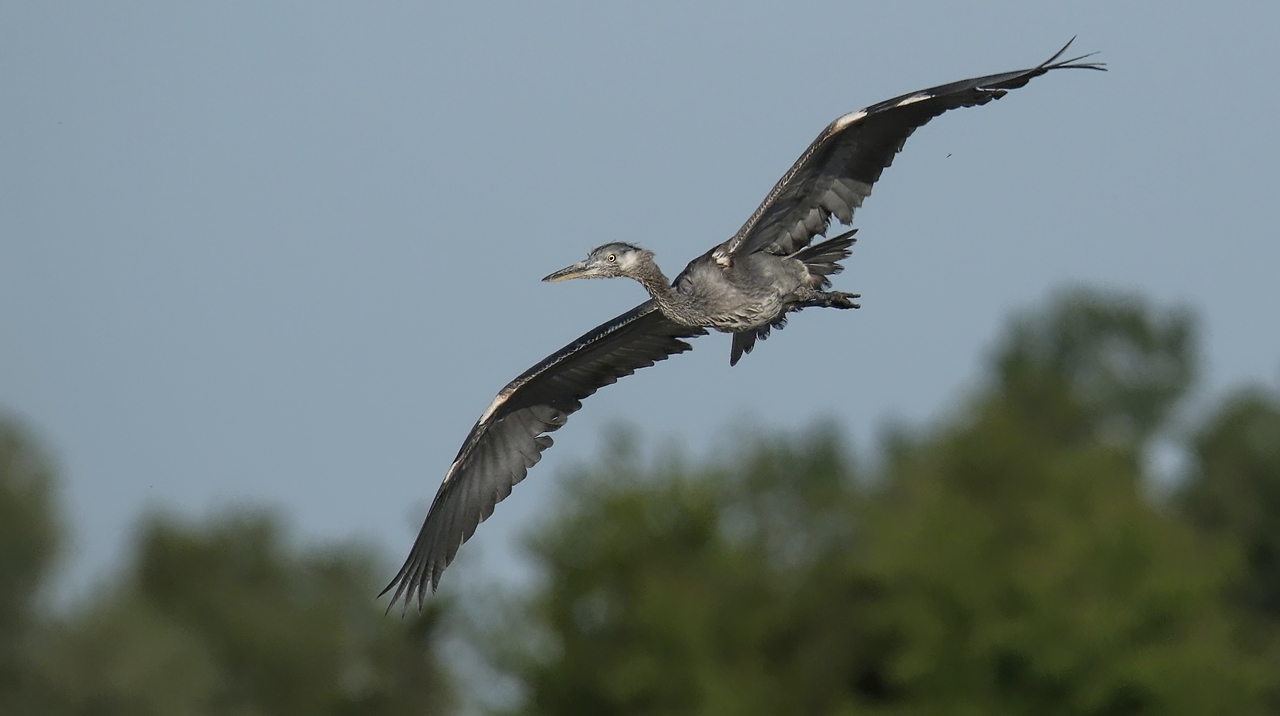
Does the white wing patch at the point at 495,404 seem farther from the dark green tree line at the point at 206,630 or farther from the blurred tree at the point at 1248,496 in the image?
the blurred tree at the point at 1248,496

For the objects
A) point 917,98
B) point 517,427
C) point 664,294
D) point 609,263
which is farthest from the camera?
point 517,427

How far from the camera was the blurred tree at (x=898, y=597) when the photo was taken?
3816 centimetres

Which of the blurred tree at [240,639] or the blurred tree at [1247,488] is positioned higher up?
the blurred tree at [240,639]

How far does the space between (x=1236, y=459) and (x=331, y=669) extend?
28.1 metres

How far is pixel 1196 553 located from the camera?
4778cm

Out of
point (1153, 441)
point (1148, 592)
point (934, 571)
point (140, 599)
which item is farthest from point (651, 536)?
point (1153, 441)

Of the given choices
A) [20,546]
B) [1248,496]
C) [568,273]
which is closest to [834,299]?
[568,273]

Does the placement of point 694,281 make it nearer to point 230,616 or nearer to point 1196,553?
point 1196,553

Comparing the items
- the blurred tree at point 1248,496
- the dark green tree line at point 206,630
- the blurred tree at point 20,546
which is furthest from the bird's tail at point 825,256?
the blurred tree at point 1248,496

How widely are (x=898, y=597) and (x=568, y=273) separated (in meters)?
27.1

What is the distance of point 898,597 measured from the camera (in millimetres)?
41531

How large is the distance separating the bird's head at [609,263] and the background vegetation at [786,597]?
2212 cm

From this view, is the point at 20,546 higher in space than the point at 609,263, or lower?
higher

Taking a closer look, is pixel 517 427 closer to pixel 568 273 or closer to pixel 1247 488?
pixel 568 273
